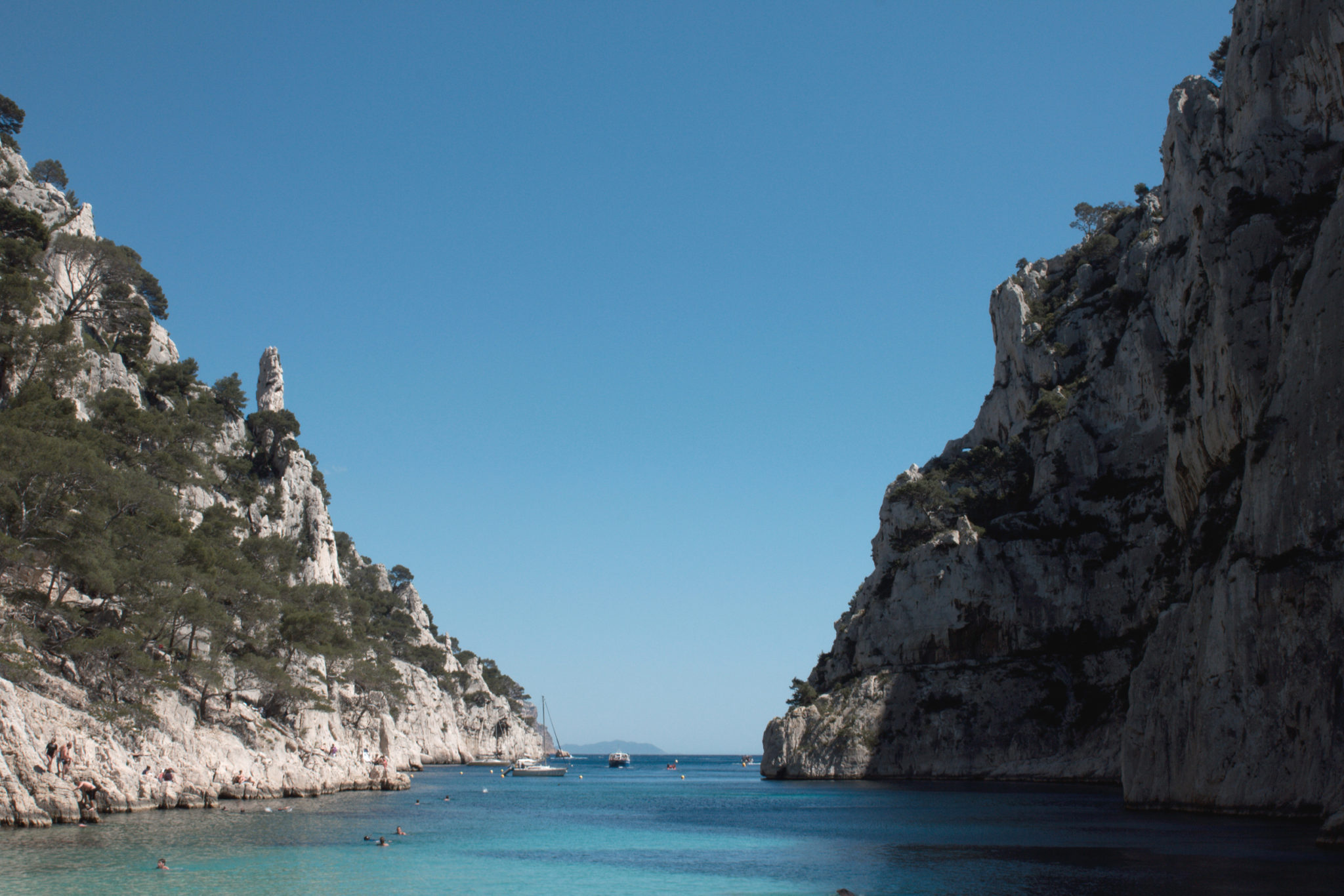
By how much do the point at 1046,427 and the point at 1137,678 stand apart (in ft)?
156

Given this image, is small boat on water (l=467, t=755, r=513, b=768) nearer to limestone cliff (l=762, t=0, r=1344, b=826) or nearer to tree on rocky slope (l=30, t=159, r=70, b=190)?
limestone cliff (l=762, t=0, r=1344, b=826)

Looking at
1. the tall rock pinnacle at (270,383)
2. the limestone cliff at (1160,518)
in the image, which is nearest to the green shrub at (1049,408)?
the limestone cliff at (1160,518)

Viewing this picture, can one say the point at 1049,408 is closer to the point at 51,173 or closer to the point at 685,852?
the point at 685,852

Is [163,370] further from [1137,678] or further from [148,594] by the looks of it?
[1137,678]

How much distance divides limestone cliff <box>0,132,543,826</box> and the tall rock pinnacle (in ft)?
0.59

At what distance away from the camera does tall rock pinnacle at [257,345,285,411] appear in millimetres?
100000

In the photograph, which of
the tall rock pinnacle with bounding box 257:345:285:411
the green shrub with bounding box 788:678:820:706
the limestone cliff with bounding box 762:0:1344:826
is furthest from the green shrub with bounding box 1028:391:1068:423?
the tall rock pinnacle with bounding box 257:345:285:411

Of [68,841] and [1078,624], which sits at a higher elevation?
[1078,624]

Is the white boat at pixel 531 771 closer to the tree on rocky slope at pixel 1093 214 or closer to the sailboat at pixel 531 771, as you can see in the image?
the sailboat at pixel 531 771

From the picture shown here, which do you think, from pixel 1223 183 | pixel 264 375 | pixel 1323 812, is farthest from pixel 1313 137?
pixel 264 375

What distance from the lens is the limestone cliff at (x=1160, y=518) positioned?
34406 mm

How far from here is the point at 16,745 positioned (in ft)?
106

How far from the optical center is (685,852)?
3731 centimetres

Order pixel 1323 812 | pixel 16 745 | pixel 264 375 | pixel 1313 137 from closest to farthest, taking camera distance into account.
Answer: pixel 1323 812, pixel 16 745, pixel 1313 137, pixel 264 375
